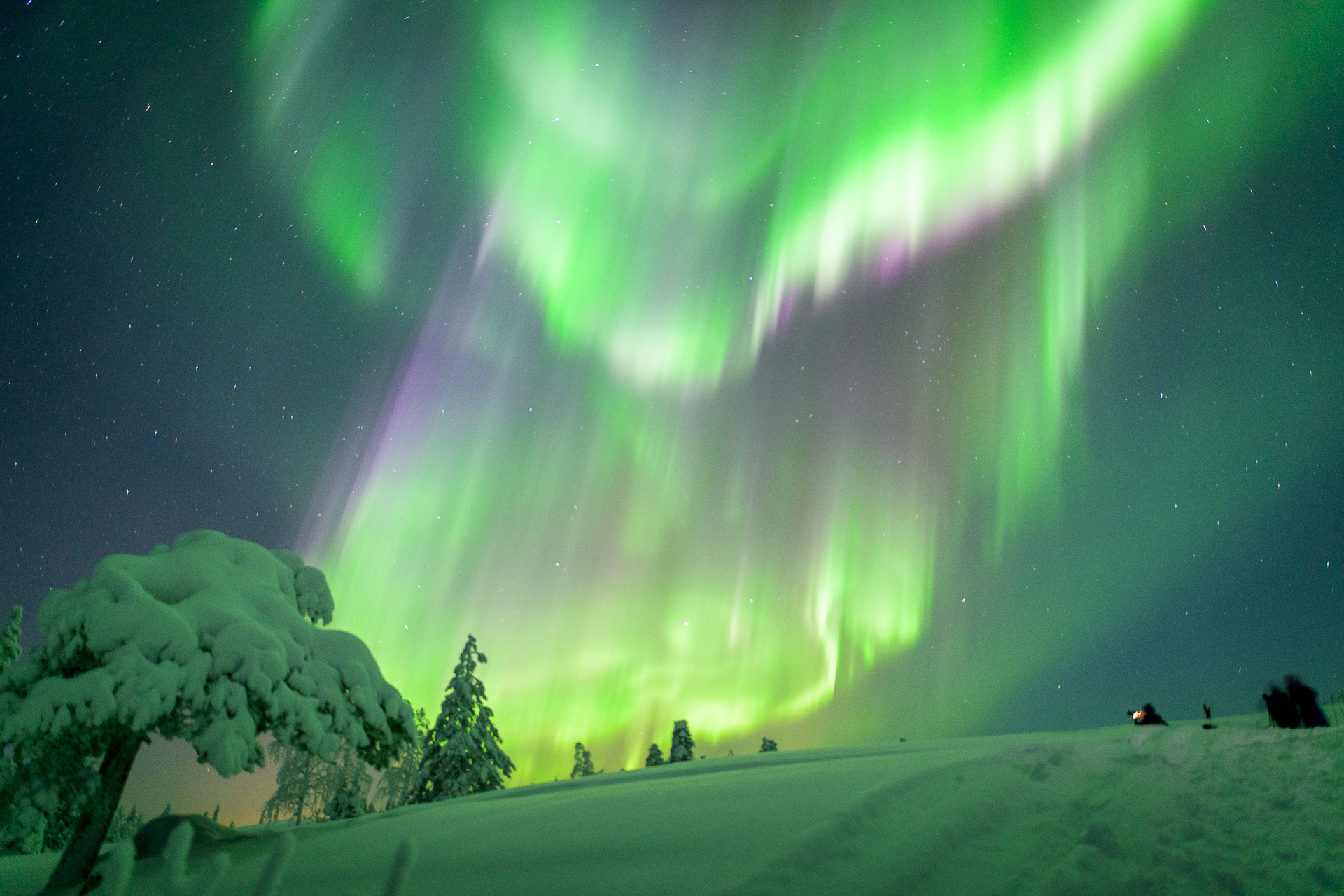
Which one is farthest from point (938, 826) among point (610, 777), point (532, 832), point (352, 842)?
point (610, 777)

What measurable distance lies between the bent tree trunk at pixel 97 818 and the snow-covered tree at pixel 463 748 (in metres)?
20.7

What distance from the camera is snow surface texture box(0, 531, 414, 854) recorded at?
806 cm

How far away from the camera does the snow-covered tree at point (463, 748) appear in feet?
92.7

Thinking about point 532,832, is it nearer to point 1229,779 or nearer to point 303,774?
point 1229,779

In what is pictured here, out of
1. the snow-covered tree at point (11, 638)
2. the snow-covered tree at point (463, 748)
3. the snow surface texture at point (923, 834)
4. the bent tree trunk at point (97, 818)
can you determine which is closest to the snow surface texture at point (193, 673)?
the bent tree trunk at point (97, 818)

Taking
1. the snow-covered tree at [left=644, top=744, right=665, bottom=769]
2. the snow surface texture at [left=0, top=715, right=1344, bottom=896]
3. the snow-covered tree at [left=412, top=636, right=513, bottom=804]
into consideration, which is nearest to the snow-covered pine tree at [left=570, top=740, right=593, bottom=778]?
the snow-covered tree at [left=644, top=744, right=665, bottom=769]

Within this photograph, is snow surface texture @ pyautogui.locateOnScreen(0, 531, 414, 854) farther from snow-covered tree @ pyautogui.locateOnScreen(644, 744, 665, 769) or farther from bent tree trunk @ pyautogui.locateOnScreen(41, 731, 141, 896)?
snow-covered tree @ pyautogui.locateOnScreen(644, 744, 665, 769)

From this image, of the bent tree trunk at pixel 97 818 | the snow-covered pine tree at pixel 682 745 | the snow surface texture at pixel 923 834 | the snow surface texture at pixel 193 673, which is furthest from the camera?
the snow-covered pine tree at pixel 682 745

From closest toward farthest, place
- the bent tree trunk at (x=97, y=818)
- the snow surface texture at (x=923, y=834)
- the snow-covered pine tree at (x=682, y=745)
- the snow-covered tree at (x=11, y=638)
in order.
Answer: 1. the snow surface texture at (x=923, y=834)
2. the bent tree trunk at (x=97, y=818)
3. the snow-covered tree at (x=11, y=638)
4. the snow-covered pine tree at (x=682, y=745)

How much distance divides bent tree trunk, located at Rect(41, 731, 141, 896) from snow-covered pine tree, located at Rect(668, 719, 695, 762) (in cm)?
3394

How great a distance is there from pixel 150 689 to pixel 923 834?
9317 mm

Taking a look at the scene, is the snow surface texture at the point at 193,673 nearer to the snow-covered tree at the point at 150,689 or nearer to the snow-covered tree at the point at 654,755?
the snow-covered tree at the point at 150,689

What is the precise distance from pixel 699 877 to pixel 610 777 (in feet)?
33.9

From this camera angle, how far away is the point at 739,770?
12.8 metres
